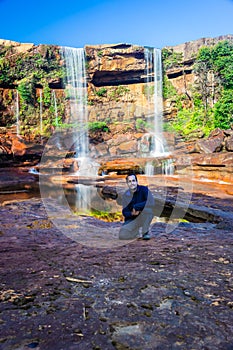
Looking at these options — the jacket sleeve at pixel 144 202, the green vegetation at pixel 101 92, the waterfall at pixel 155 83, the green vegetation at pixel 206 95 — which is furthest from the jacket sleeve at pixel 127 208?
the green vegetation at pixel 101 92

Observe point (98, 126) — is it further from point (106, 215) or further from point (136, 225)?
point (136, 225)

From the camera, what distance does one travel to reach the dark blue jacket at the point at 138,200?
430 cm

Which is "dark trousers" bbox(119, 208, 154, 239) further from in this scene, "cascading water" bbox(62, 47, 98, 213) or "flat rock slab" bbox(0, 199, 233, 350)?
"cascading water" bbox(62, 47, 98, 213)

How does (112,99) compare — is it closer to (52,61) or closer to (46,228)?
(52,61)

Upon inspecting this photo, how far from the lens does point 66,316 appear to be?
2123mm

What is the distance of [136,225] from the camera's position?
4473mm

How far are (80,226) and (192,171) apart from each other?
1444cm

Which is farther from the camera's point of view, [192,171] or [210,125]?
[210,125]

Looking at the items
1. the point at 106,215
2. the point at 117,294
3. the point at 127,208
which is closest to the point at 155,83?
the point at 106,215

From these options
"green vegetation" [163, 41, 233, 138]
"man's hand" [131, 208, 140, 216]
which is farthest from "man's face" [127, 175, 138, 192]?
"green vegetation" [163, 41, 233, 138]

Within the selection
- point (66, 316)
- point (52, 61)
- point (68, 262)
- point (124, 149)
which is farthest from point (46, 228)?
point (52, 61)

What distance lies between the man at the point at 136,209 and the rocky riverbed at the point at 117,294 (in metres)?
0.21

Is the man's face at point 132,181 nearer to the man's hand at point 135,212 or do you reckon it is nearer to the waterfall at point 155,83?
the man's hand at point 135,212

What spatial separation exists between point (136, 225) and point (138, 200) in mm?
459
